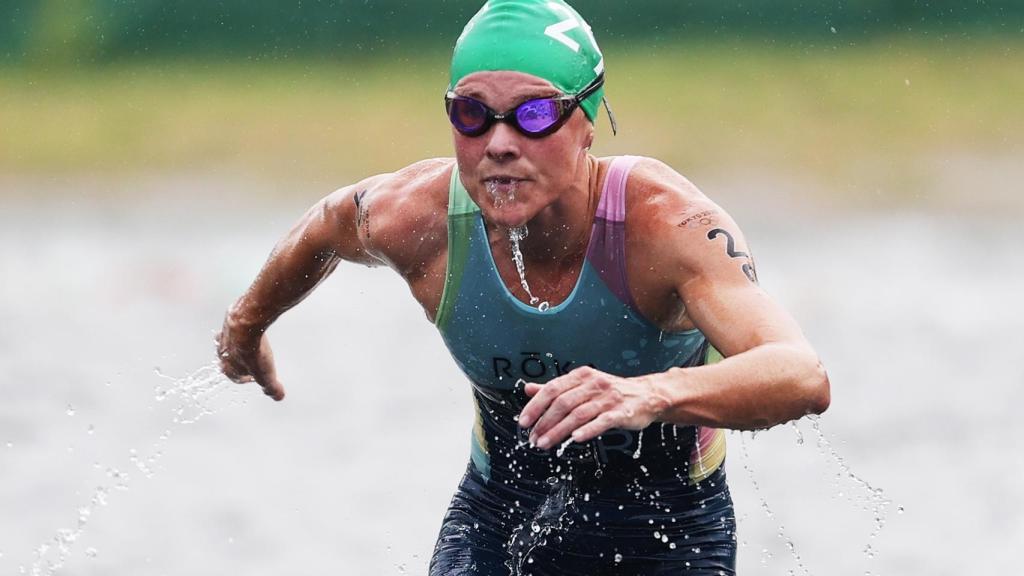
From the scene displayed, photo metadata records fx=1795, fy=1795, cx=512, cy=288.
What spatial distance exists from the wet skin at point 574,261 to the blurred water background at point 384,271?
99 cm

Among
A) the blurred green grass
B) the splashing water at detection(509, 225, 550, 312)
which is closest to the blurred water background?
the blurred green grass

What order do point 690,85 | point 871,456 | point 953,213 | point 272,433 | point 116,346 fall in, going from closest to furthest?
1. point 871,456
2. point 272,433
3. point 116,346
4. point 953,213
5. point 690,85

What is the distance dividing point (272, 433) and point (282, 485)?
113 centimetres

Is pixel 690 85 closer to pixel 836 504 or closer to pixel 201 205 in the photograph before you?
pixel 201 205

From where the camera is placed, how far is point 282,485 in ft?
32.6

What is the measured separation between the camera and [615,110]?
782 inches

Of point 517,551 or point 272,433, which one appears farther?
point 272,433

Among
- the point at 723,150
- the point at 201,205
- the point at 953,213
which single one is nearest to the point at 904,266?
the point at 953,213

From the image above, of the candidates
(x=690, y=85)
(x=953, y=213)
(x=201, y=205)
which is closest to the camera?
(x=953, y=213)

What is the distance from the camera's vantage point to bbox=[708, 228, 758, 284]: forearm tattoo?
13.7 feet

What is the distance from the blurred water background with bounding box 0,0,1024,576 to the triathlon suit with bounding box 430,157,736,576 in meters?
1.25

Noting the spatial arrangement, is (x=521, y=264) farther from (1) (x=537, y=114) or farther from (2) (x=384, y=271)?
(2) (x=384, y=271)

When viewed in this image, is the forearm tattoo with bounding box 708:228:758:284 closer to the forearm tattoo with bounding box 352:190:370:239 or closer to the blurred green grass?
the forearm tattoo with bounding box 352:190:370:239

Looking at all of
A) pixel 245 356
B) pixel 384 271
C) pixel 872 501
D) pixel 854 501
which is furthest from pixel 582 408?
pixel 384 271
